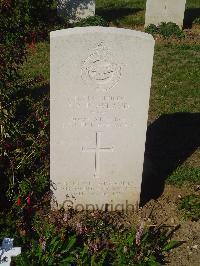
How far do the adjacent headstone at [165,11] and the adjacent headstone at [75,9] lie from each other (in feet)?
5.52

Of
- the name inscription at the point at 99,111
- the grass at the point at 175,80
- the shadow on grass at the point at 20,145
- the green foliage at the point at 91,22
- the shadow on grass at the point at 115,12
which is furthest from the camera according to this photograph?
the shadow on grass at the point at 115,12

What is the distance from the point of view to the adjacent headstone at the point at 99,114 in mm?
4832

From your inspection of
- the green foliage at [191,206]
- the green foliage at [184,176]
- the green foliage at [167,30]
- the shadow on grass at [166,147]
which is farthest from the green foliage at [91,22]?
the green foliage at [191,206]

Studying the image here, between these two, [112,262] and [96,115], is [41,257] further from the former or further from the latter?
[96,115]

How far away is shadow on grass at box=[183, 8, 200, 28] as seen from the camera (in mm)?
14709

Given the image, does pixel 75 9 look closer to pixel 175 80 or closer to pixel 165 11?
pixel 165 11

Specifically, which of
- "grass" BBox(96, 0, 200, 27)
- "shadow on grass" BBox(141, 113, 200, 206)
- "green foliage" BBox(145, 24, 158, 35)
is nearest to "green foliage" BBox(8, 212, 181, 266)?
"shadow on grass" BBox(141, 113, 200, 206)

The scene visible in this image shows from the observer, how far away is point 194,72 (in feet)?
34.6

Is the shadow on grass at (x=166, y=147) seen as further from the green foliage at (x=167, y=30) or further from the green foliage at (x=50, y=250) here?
the green foliage at (x=167, y=30)

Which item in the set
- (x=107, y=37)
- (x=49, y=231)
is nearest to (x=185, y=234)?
(x=49, y=231)

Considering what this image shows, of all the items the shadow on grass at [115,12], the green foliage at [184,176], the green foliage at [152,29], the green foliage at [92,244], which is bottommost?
the green foliage at [92,244]

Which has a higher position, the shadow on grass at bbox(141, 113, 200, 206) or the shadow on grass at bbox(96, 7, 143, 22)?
the shadow on grass at bbox(96, 7, 143, 22)

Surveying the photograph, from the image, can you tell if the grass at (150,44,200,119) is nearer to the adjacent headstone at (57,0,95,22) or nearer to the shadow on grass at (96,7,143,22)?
the adjacent headstone at (57,0,95,22)

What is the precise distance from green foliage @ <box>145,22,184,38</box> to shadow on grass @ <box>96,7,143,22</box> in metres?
1.79
